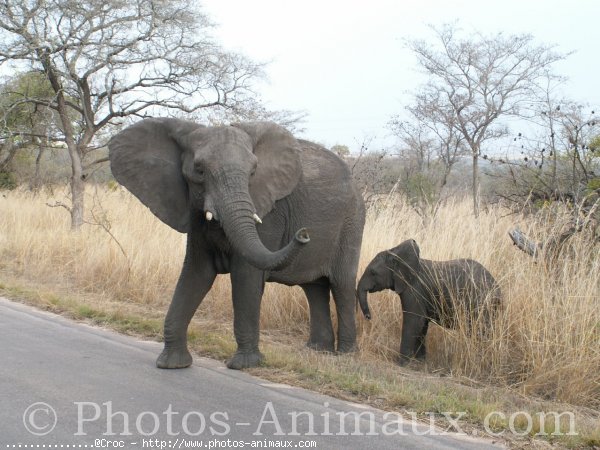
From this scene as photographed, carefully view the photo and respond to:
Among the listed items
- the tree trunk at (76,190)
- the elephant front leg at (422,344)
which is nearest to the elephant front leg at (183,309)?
the elephant front leg at (422,344)

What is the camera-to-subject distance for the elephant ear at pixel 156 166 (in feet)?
18.2

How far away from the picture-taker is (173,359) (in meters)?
5.55

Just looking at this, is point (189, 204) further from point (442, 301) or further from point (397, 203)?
point (397, 203)

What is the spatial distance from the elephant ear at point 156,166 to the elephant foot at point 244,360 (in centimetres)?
111

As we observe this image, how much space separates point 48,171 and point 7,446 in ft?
82.7

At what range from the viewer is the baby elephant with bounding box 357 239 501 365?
671 cm

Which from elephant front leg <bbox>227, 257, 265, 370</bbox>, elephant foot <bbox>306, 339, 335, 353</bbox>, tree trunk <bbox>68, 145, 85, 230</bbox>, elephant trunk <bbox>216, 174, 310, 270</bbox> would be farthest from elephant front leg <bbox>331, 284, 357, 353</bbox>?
tree trunk <bbox>68, 145, 85, 230</bbox>

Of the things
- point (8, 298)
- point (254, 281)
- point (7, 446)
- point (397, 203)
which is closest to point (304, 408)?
point (254, 281)

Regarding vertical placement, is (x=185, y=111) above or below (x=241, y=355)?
above

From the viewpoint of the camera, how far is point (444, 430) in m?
4.25

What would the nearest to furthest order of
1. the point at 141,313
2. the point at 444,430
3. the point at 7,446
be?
the point at 7,446
the point at 444,430
the point at 141,313

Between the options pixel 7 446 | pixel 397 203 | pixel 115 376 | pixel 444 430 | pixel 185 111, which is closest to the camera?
pixel 7 446

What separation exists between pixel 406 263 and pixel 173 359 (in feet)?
8.29

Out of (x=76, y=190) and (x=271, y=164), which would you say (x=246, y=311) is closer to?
(x=271, y=164)
